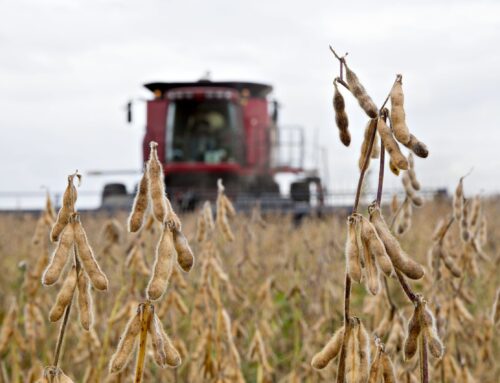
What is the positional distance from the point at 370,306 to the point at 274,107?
1454cm

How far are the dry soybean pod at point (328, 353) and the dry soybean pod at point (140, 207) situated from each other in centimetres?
38

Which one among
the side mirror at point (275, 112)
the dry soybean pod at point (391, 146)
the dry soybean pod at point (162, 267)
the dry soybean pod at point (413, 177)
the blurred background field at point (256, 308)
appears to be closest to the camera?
the dry soybean pod at point (162, 267)

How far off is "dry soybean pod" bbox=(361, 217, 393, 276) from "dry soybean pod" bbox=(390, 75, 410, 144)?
15 centimetres

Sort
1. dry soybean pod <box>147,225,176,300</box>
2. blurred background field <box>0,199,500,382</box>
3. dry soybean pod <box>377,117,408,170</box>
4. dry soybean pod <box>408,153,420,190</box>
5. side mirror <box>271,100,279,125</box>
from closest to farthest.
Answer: dry soybean pod <box>147,225,176,300</box> < dry soybean pod <box>377,117,408,170</box> < dry soybean pod <box>408,153,420,190</box> < blurred background field <box>0,199,500,382</box> < side mirror <box>271,100,279,125</box>

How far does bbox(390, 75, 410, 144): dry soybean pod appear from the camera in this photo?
1221 mm

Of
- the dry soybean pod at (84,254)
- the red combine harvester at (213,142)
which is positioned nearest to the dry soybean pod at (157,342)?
the dry soybean pod at (84,254)

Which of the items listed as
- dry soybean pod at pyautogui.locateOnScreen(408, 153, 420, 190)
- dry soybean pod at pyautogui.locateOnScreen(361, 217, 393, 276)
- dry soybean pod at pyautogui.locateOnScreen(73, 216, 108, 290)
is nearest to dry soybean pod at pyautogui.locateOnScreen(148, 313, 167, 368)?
dry soybean pod at pyautogui.locateOnScreen(73, 216, 108, 290)

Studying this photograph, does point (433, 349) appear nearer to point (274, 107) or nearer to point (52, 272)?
point (52, 272)

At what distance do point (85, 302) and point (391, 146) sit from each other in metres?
0.58

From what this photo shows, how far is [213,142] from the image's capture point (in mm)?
17234

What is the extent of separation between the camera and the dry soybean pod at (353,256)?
3.78 ft

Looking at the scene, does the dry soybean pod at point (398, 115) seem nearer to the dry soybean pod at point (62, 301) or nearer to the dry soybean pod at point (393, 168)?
the dry soybean pod at point (393, 168)

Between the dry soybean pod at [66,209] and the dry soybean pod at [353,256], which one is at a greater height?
the dry soybean pod at [66,209]

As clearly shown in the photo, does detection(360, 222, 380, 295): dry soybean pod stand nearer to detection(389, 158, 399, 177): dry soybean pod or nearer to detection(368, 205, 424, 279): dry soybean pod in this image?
detection(368, 205, 424, 279): dry soybean pod
